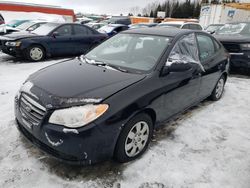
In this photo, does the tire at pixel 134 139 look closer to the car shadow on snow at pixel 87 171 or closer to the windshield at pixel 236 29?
the car shadow on snow at pixel 87 171

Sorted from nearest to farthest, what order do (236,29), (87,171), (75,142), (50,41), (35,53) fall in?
1. (75,142)
2. (87,171)
3. (236,29)
4. (35,53)
5. (50,41)

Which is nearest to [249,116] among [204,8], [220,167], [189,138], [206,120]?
[206,120]

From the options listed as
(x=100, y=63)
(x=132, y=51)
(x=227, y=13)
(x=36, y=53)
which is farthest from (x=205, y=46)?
(x=227, y=13)

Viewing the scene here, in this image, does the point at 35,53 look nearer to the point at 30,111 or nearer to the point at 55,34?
the point at 55,34

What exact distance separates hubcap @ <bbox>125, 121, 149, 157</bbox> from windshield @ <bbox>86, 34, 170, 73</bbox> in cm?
70

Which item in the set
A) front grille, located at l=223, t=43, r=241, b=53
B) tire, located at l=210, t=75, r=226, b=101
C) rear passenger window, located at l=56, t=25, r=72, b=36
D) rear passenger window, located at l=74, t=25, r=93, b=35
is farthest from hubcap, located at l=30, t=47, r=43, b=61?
front grille, located at l=223, t=43, r=241, b=53

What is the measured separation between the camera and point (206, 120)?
3.85 m

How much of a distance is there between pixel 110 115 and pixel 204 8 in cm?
2183

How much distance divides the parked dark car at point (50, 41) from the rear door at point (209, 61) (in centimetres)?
448

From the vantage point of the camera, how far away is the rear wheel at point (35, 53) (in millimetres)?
7484

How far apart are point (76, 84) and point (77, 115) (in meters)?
0.49

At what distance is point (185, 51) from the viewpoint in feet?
Result: 11.2

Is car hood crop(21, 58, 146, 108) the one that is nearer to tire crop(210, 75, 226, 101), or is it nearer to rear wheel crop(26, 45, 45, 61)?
tire crop(210, 75, 226, 101)

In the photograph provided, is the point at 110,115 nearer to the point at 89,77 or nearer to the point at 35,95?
the point at 89,77
